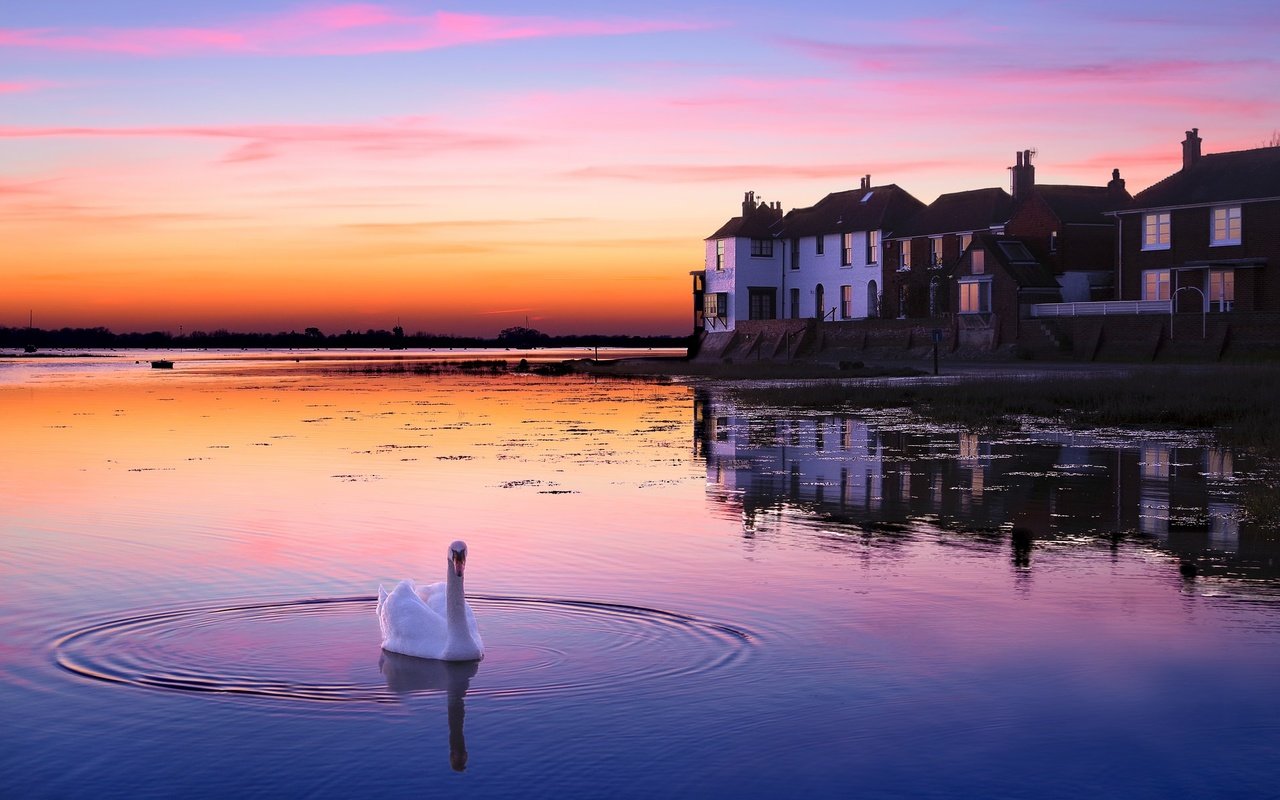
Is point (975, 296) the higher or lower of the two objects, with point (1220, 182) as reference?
lower

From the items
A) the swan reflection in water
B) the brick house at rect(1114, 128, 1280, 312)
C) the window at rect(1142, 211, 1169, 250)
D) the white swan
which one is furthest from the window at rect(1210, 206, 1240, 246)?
the swan reflection in water

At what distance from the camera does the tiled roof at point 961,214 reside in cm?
8181

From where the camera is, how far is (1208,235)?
6225 centimetres

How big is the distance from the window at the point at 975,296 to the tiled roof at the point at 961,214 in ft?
31.1

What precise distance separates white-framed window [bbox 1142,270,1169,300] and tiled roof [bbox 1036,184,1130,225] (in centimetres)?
945

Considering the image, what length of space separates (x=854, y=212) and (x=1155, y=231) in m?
29.5

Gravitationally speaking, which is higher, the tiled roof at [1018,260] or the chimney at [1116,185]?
the chimney at [1116,185]

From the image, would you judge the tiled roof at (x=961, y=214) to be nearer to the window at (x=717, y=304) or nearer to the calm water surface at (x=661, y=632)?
the window at (x=717, y=304)

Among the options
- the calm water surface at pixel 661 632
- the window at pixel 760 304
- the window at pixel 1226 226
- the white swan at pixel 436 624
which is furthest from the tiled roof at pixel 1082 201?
the white swan at pixel 436 624

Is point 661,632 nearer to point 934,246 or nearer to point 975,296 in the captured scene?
point 975,296

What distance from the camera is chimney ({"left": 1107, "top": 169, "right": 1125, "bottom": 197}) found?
8000 centimetres

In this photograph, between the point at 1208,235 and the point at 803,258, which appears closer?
the point at 1208,235

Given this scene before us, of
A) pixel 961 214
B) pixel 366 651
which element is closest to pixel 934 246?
pixel 961 214

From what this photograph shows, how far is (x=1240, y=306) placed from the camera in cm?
6031
